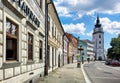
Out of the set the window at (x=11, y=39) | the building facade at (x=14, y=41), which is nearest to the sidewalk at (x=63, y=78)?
the building facade at (x=14, y=41)

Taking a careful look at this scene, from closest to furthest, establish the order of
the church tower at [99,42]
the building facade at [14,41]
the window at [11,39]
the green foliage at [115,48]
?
the building facade at [14,41], the window at [11,39], the green foliage at [115,48], the church tower at [99,42]

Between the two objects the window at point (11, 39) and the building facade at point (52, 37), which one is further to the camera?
the building facade at point (52, 37)

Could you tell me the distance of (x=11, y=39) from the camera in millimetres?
9516

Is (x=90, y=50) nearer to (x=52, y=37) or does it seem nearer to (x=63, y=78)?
(x=52, y=37)

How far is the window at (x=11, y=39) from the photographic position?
894cm

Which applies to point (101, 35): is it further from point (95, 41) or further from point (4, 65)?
point (4, 65)

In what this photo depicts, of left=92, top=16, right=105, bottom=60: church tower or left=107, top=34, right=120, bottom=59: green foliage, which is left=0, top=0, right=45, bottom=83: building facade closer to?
left=107, top=34, right=120, bottom=59: green foliage

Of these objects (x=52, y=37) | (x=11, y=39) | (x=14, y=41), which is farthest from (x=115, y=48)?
(x=11, y=39)

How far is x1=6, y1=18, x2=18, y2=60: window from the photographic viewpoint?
29.3 ft

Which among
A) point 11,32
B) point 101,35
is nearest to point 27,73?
point 11,32

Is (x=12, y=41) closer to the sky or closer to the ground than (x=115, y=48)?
closer to the ground

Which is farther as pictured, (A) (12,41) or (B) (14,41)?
(B) (14,41)

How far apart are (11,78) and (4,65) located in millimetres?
1027

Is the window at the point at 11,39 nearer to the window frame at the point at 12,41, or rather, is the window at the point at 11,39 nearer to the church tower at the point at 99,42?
the window frame at the point at 12,41
